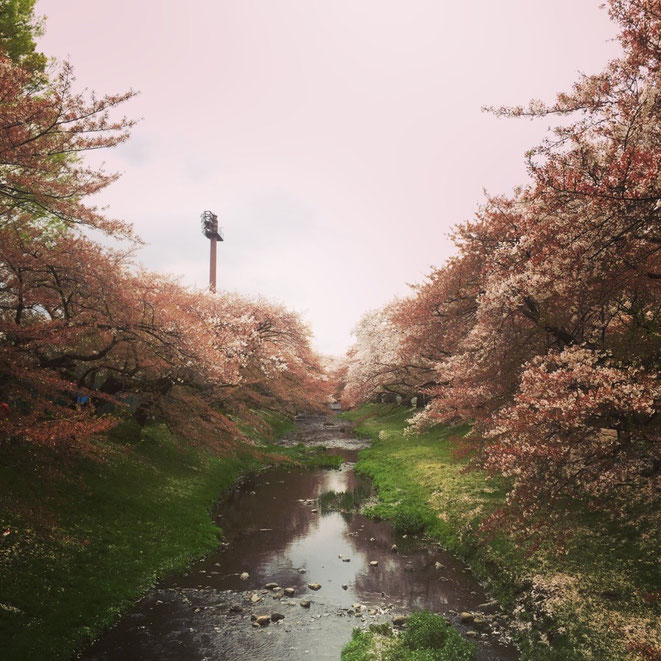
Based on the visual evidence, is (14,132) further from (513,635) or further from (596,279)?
(513,635)

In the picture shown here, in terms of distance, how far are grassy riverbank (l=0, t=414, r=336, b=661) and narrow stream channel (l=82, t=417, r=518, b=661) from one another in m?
0.78

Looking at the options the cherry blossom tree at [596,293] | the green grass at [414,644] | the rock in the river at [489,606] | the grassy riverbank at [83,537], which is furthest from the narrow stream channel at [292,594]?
the cherry blossom tree at [596,293]

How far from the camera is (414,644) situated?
32.7 feet

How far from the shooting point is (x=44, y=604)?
10.4m

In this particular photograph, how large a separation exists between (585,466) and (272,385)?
27.6 metres

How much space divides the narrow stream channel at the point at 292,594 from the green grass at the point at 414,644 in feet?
1.61

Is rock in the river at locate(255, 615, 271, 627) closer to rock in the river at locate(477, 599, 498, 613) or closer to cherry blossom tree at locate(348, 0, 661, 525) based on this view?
rock in the river at locate(477, 599, 498, 613)

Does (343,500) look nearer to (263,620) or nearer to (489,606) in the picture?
(489,606)

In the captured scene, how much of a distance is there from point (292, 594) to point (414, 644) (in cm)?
429

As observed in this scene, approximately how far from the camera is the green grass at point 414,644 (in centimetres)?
955

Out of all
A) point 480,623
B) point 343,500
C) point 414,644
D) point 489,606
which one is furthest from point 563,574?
point 343,500

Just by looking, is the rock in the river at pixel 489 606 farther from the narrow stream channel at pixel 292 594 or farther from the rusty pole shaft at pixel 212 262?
the rusty pole shaft at pixel 212 262

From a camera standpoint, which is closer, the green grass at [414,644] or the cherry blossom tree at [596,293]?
the cherry blossom tree at [596,293]

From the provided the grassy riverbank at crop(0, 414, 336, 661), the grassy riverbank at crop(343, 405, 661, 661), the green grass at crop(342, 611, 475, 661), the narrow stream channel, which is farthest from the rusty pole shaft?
the green grass at crop(342, 611, 475, 661)
